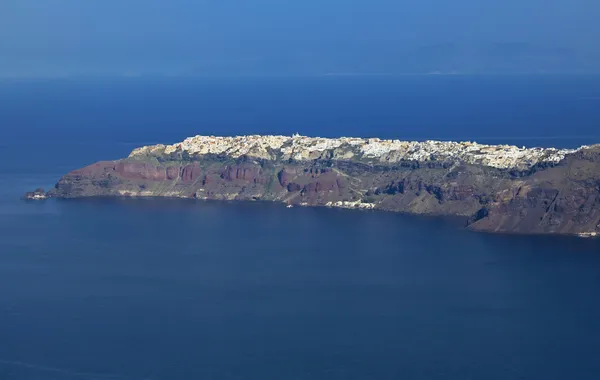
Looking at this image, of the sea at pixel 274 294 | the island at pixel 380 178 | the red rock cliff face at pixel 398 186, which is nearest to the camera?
the sea at pixel 274 294

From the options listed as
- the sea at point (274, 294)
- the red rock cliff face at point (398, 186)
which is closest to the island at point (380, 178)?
the red rock cliff face at point (398, 186)

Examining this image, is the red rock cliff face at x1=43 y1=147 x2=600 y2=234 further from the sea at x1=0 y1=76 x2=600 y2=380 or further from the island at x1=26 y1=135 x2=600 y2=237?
the sea at x1=0 y1=76 x2=600 y2=380

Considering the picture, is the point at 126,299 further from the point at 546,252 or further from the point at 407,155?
the point at 407,155

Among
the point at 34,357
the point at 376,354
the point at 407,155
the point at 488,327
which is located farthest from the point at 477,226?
the point at 34,357

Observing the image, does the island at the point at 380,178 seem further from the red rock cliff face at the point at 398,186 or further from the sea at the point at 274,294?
the sea at the point at 274,294

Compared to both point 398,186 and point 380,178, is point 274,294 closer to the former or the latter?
point 398,186
